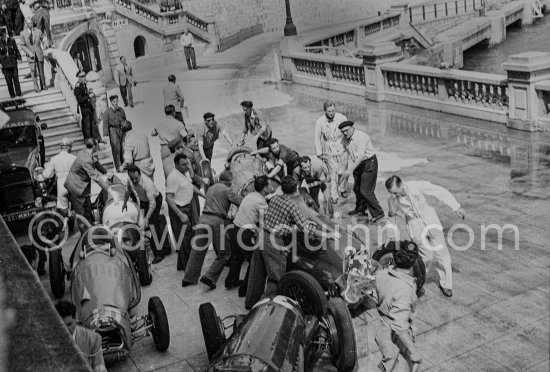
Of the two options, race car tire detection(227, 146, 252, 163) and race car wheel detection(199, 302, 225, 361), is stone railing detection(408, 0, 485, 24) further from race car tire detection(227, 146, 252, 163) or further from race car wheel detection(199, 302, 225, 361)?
race car wheel detection(199, 302, 225, 361)

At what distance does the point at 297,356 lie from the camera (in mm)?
8625

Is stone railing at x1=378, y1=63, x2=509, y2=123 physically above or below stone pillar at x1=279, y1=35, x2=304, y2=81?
below

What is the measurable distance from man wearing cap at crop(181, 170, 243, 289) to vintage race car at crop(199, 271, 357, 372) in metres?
2.50

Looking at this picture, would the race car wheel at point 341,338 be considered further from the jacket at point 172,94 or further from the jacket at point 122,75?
the jacket at point 122,75

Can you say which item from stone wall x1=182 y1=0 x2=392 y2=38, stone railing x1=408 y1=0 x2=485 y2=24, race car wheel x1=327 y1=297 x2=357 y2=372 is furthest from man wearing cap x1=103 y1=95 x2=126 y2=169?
stone railing x1=408 y1=0 x2=485 y2=24

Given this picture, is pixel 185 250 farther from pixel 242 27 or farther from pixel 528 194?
pixel 242 27

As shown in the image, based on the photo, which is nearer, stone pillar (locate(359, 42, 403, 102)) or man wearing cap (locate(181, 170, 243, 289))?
man wearing cap (locate(181, 170, 243, 289))

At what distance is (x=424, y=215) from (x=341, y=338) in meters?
2.24

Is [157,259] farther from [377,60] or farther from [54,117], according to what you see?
[377,60]

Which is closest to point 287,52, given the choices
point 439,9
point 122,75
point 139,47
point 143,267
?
point 122,75

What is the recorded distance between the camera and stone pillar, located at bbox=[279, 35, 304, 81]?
2931 centimetres

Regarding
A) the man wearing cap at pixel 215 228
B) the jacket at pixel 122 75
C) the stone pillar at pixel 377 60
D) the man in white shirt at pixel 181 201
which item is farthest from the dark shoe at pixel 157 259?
the jacket at pixel 122 75

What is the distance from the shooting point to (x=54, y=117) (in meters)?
22.8

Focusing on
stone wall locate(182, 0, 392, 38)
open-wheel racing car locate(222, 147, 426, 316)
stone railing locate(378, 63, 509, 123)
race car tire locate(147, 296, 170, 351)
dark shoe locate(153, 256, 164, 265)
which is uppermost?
stone wall locate(182, 0, 392, 38)
